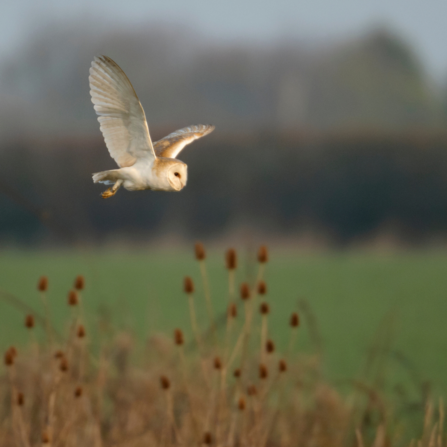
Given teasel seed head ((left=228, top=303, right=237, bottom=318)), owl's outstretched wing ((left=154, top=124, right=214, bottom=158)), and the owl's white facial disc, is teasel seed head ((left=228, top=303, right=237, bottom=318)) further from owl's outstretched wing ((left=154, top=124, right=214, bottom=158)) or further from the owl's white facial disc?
the owl's white facial disc

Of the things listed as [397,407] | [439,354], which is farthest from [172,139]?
[439,354]

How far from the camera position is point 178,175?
0.78 feet

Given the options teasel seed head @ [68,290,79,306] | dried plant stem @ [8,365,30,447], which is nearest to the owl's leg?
teasel seed head @ [68,290,79,306]

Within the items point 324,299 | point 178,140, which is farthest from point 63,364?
point 324,299

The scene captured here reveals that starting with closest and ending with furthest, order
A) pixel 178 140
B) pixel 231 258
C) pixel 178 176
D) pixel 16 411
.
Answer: pixel 178 176
pixel 178 140
pixel 231 258
pixel 16 411

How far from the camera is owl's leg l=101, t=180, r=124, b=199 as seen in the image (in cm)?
24

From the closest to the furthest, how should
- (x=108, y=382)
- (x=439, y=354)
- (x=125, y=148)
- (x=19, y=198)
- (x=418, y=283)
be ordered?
(x=125, y=148)
(x=19, y=198)
(x=108, y=382)
(x=439, y=354)
(x=418, y=283)

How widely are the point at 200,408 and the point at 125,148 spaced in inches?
66.2

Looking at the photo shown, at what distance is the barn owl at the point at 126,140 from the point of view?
24 cm

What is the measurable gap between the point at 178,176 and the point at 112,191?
29 mm

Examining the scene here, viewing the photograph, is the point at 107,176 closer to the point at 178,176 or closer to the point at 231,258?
the point at 178,176

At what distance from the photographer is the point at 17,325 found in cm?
502

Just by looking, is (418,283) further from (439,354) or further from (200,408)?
(200,408)

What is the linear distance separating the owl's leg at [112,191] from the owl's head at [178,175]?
0.9 inches
